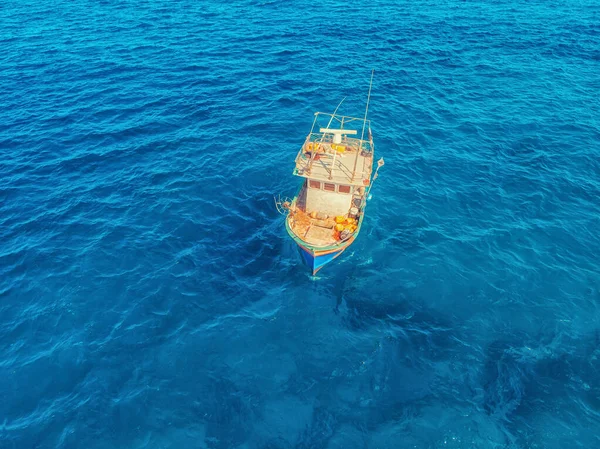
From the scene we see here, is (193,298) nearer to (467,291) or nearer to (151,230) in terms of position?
(151,230)

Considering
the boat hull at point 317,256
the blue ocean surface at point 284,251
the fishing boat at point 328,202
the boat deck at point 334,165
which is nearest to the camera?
the blue ocean surface at point 284,251

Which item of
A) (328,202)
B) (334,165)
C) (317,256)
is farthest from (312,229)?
(334,165)

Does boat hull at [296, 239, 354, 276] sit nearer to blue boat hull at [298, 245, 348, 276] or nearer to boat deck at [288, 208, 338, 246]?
blue boat hull at [298, 245, 348, 276]

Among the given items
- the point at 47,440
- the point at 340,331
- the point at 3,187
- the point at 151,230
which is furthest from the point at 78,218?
the point at 340,331

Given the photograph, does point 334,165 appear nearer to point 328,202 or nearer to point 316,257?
point 328,202

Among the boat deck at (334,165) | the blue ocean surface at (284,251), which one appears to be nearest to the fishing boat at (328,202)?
the boat deck at (334,165)

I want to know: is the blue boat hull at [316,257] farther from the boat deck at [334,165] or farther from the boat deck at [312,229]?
the boat deck at [334,165]
